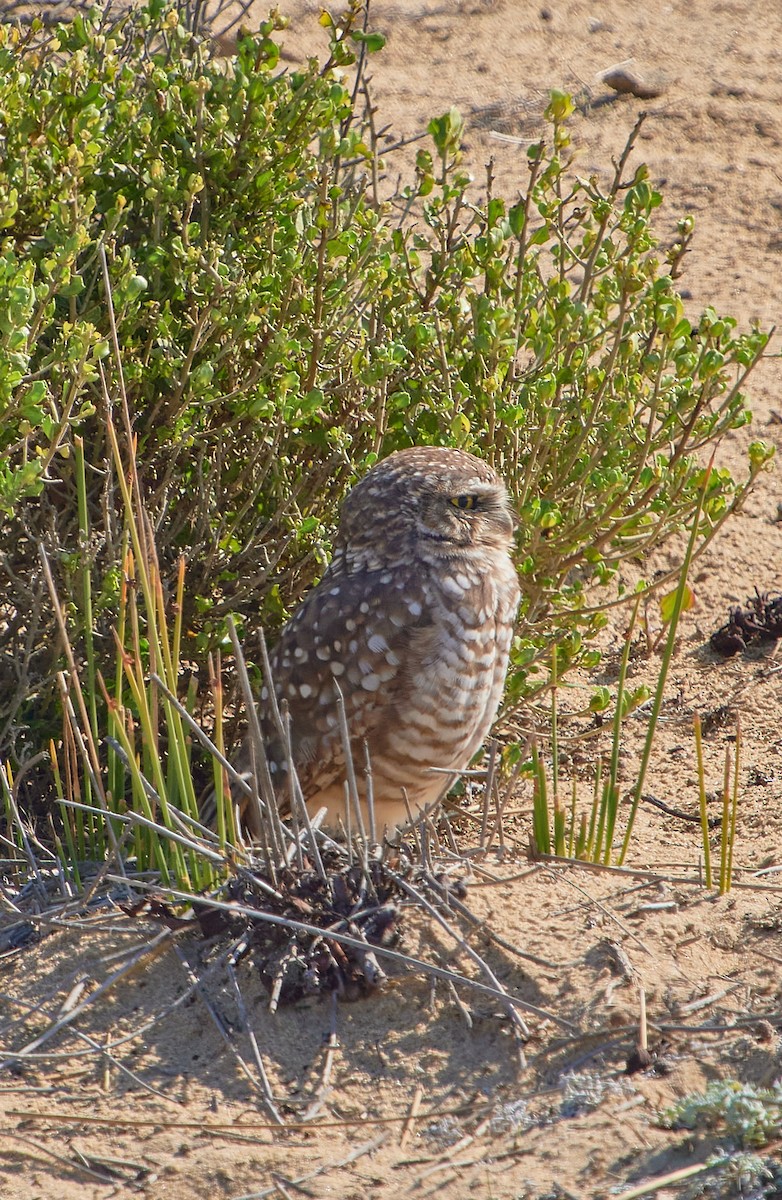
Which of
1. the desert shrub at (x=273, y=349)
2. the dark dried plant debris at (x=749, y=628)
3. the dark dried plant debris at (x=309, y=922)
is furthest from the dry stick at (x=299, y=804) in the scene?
the dark dried plant debris at (x=749, y=628)

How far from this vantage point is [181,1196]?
9.08 feet

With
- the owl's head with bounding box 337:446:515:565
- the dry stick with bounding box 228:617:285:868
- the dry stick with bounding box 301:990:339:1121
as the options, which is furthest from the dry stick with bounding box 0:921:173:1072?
the owl's head with bounding box 337:446:515:565

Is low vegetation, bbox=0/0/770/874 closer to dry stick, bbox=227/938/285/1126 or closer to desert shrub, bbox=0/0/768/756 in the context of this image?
desert shrub, bbox=0/0/768/756

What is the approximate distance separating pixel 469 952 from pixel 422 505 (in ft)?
5.02

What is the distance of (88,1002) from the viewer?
324 centimetres

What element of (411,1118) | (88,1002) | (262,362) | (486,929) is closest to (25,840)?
(88,1002)

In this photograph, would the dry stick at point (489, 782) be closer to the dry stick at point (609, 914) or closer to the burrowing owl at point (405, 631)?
the dry stick at point (609, 914)

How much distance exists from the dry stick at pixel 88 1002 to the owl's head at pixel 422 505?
4.62ft

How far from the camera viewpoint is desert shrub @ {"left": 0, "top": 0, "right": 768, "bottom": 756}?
13.7 feet

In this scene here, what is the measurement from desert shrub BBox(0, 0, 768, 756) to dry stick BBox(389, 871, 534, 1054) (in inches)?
48.5

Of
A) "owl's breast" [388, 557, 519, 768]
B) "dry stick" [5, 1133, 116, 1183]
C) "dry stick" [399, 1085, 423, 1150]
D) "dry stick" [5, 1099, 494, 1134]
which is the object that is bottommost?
"dry stick" [5, 1133, 116, 1183]

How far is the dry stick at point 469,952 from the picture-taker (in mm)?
3074

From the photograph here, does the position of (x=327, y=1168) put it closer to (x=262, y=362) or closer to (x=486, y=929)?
(x=486, y=929)

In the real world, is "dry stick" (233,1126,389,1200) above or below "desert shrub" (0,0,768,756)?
below
